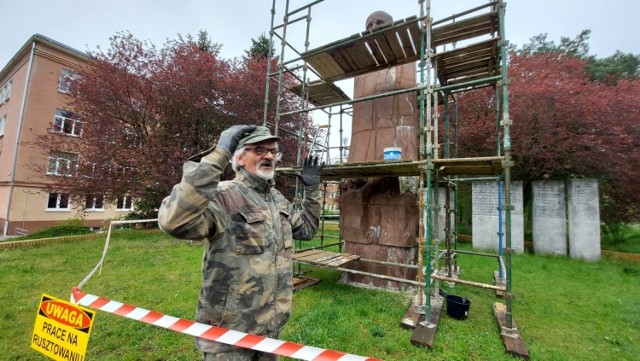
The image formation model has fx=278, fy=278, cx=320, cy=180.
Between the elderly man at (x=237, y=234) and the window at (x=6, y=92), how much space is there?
2445cm

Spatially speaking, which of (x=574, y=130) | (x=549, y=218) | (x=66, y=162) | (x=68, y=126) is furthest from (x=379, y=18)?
(x=68, y=126)

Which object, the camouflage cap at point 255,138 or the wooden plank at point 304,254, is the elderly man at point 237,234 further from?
the wooden plank at point 304,254

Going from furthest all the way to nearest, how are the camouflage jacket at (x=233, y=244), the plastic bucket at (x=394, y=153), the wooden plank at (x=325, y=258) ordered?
the wooden plank at (x=325, y=258) → the plastic bucket at (x=394, y=153) → the camouflage jacket at (x=233, y=244)

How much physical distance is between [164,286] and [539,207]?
12.1 meters

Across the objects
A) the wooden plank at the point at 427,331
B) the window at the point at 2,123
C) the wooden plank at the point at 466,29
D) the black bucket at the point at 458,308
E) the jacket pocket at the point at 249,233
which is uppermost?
the window at the point at 2,123

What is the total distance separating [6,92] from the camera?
1788cm

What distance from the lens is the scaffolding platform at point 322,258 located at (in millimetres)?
4909

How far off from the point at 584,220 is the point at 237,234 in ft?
39.4

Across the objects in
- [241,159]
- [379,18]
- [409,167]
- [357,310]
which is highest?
[379,18]

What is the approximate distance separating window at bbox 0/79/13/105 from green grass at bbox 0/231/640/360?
15.8 meters

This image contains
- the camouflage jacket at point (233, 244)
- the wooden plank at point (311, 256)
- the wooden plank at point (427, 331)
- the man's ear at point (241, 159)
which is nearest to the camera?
the camouflage jacket at point (233, 244)

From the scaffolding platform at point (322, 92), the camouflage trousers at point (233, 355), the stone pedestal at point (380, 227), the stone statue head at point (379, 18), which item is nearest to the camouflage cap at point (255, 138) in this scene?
the camouflage trousers at point (233, 355)

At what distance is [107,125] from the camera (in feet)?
36.2

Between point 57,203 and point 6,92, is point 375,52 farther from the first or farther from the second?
point 6,92
